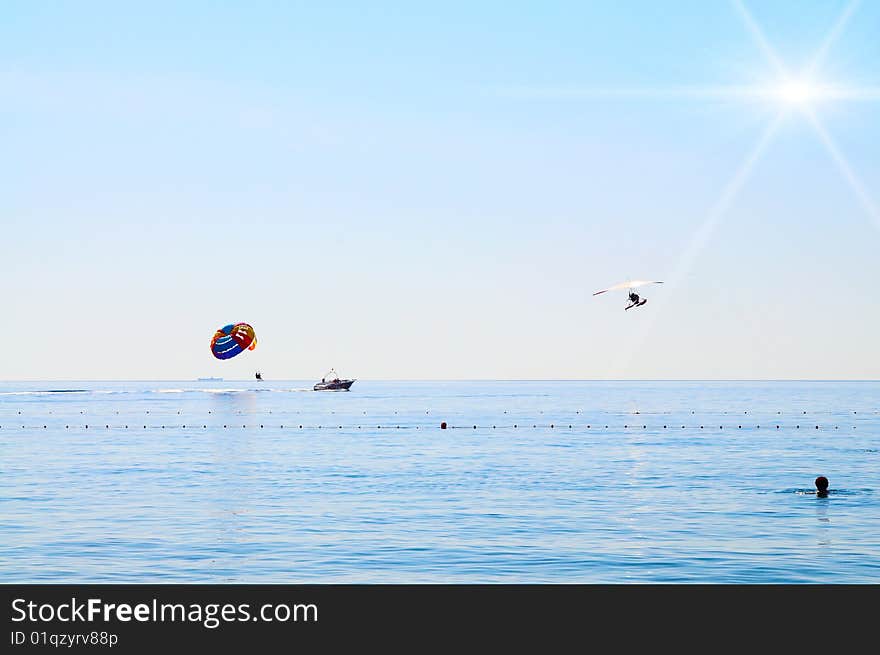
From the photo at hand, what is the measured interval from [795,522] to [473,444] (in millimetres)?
64399

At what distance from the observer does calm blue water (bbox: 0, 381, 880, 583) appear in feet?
121
